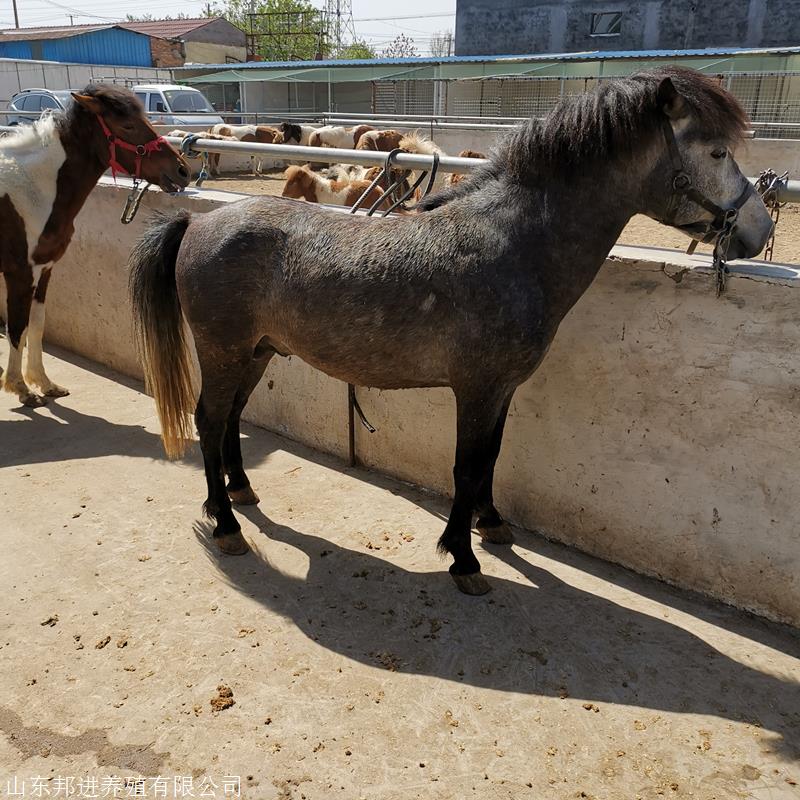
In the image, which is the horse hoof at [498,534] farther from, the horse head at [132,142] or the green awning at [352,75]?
the green awning at [352,75]

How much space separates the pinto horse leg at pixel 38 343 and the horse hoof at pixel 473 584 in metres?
3.59

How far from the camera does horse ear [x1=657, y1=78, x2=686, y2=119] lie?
2180 millimetres

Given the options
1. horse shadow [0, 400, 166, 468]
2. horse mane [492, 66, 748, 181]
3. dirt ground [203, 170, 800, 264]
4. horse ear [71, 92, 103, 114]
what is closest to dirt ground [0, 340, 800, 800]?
horse shadow [0, 400, 166, 468]

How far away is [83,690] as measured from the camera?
7.60ft

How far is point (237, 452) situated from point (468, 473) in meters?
1.35

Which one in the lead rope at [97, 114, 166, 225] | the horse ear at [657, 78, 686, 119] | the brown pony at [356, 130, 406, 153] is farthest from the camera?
the brown pony at [356, 130, 406, 153]

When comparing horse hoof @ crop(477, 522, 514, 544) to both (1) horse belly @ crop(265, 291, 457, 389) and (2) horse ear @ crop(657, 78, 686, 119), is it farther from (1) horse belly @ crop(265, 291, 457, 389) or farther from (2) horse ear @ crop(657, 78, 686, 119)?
(2) horse ear @ crop(657, 78, 686, 119)

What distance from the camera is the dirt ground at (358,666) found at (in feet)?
6.63

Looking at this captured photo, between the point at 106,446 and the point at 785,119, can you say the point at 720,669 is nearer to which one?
the point at 106,446

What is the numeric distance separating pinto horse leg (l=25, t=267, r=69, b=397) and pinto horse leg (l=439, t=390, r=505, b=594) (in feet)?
11.5

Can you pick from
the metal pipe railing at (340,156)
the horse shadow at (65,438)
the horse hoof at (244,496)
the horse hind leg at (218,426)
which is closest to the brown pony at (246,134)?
the metal pipe railing at (340,156)

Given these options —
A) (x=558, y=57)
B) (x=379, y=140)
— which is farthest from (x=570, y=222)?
(x=558, y=57)

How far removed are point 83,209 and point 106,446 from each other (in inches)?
81.6

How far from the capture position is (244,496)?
3.53 m
